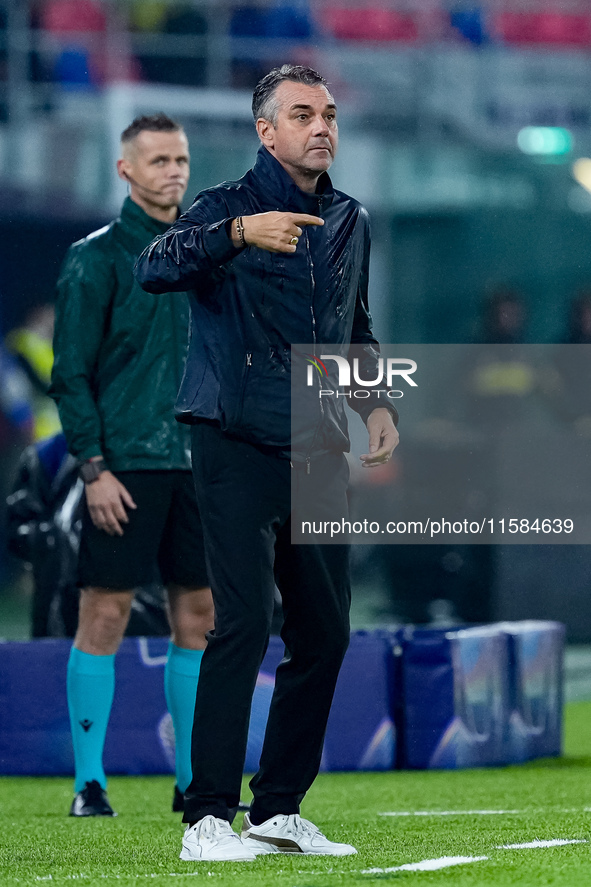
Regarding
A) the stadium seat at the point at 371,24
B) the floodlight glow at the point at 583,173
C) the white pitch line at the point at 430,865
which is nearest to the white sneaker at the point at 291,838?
the white pitch line at the point at 430,865

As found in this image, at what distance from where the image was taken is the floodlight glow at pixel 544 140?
28.9 ft

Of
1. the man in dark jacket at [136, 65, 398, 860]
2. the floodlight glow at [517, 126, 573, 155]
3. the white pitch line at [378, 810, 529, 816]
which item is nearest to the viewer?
the man in dark jacket at [136, 65, 398, 860]

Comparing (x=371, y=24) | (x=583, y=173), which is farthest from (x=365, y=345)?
(x=371, y=24)

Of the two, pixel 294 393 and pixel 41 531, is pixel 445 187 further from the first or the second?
pixel 294 393

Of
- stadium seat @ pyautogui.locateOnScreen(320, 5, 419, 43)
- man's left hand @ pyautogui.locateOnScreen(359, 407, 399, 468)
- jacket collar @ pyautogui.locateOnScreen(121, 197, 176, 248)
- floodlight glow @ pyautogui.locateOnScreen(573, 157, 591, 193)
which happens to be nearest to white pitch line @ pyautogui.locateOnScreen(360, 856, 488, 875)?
man's left hand @ pyautogui.locateOnScreen(359, 407, 399, 468)

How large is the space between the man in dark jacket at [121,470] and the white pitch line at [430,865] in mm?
947

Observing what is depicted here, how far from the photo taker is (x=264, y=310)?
82.7 inches

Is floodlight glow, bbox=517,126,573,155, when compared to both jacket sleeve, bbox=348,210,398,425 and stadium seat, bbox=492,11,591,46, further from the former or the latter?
jacket sleeve, bbox=348,210,398,425

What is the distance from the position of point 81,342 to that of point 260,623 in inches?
40.7

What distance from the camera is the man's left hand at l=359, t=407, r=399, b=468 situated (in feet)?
7.16

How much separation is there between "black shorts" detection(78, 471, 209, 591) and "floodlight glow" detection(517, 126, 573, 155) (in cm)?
647

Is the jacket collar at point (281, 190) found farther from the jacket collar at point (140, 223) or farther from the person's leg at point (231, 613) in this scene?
the jacket collar at point (140, 223)

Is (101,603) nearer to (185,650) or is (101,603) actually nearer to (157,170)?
(185,650)

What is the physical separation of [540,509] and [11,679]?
262 cm
